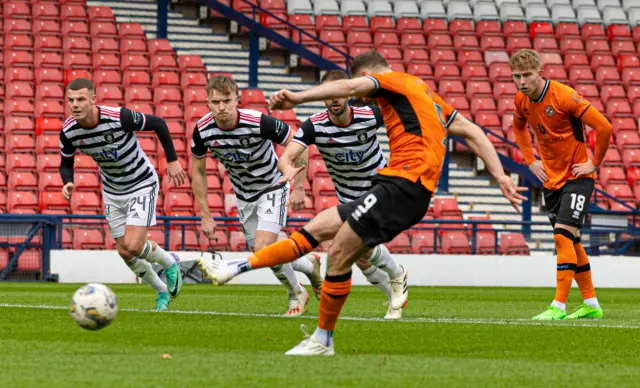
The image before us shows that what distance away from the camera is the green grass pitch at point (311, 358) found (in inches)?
221

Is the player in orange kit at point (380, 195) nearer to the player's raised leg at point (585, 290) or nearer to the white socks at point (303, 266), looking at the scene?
the player's raised leg at point (585, 290)

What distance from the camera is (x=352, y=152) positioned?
402 inches

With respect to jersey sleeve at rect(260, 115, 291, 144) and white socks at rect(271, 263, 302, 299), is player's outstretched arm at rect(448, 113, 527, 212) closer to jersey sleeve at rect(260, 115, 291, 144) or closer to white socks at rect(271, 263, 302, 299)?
jersey sleeve at rect(260, 115, 291, 144)

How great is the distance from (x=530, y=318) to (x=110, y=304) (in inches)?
174

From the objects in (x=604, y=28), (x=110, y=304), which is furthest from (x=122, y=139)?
(x=604, y=28)

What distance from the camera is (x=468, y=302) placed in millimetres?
13859

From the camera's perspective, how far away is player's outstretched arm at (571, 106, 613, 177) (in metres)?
9.92

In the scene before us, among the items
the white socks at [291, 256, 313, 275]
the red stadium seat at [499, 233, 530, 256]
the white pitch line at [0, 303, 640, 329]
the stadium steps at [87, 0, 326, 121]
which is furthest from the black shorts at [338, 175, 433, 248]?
the stadium steps at [87, 0, 326, 121]

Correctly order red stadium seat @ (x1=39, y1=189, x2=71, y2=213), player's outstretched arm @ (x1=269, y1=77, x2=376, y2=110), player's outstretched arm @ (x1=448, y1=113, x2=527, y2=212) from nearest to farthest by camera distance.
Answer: player's outstretched arm @ (x1=269, y1=77, x2=376, y2=110)
player's outstretched arm @ (x1=448, y1=113, x2=527, y2=212)
red stadium seat @ (x1=39, y1=189, x2=71, y2=213)

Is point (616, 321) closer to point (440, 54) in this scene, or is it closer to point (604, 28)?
point (440, 54)

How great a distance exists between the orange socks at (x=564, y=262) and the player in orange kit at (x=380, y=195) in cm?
315

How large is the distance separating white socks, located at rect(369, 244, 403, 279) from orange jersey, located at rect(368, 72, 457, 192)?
3.10 m

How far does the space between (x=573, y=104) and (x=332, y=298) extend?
420 centimetres

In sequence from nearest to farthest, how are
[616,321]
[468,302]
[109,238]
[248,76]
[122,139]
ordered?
1. [616,321]
2. [122,139]
3. [468,302]
4. [109,238]
5. [248,76]
